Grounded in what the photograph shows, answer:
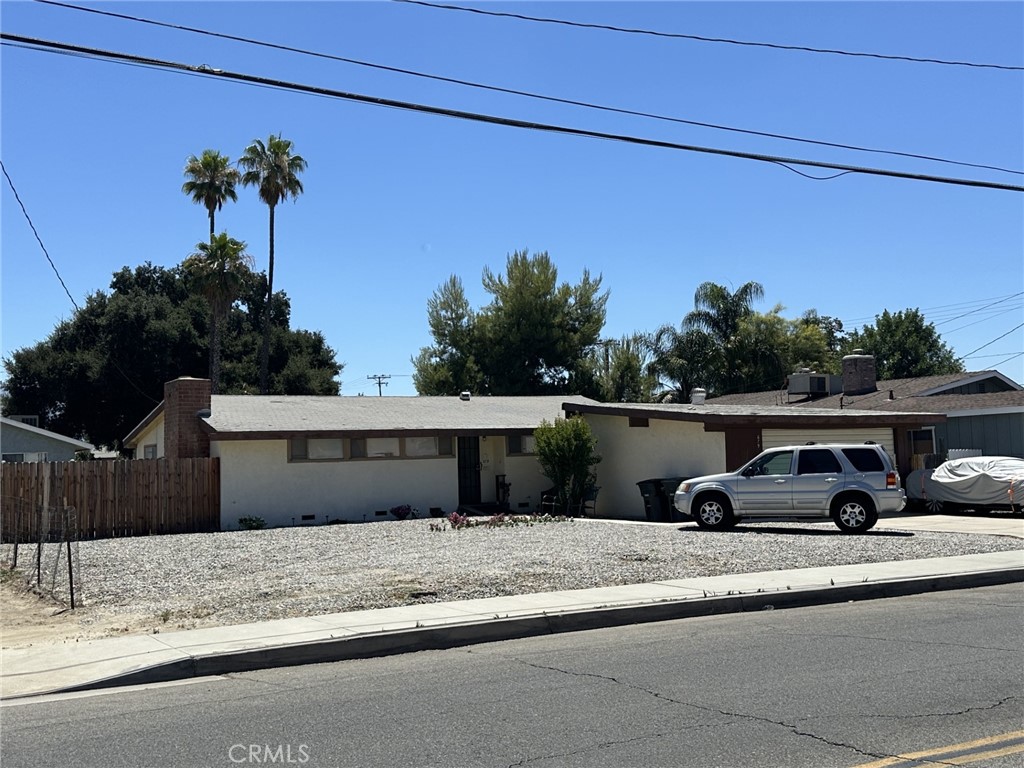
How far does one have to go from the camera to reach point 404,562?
1620 cm

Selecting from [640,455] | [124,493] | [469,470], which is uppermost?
[640,455]

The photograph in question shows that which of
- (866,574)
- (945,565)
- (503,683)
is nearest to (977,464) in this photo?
(945,565)

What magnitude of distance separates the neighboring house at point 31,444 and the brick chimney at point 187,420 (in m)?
15.3

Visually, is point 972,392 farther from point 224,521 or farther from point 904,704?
point 904,704

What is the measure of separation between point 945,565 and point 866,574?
1.78 meters

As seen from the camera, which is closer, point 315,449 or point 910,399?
point 315,449

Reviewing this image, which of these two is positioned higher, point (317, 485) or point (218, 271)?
point (218, 271)

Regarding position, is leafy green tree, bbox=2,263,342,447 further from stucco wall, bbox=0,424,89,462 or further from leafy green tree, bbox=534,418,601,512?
leafy green tree, bbox=534,418,601,512

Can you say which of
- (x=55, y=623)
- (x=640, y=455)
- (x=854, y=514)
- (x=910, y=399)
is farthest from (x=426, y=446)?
(x=910, y=399)

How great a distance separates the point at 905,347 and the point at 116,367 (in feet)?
180

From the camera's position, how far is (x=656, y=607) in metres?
11.7

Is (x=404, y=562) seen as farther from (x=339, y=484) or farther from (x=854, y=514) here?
(x=339, y=484)

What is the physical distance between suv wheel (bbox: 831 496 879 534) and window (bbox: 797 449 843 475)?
0.65 meters

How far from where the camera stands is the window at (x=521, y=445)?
3036 centimetres
